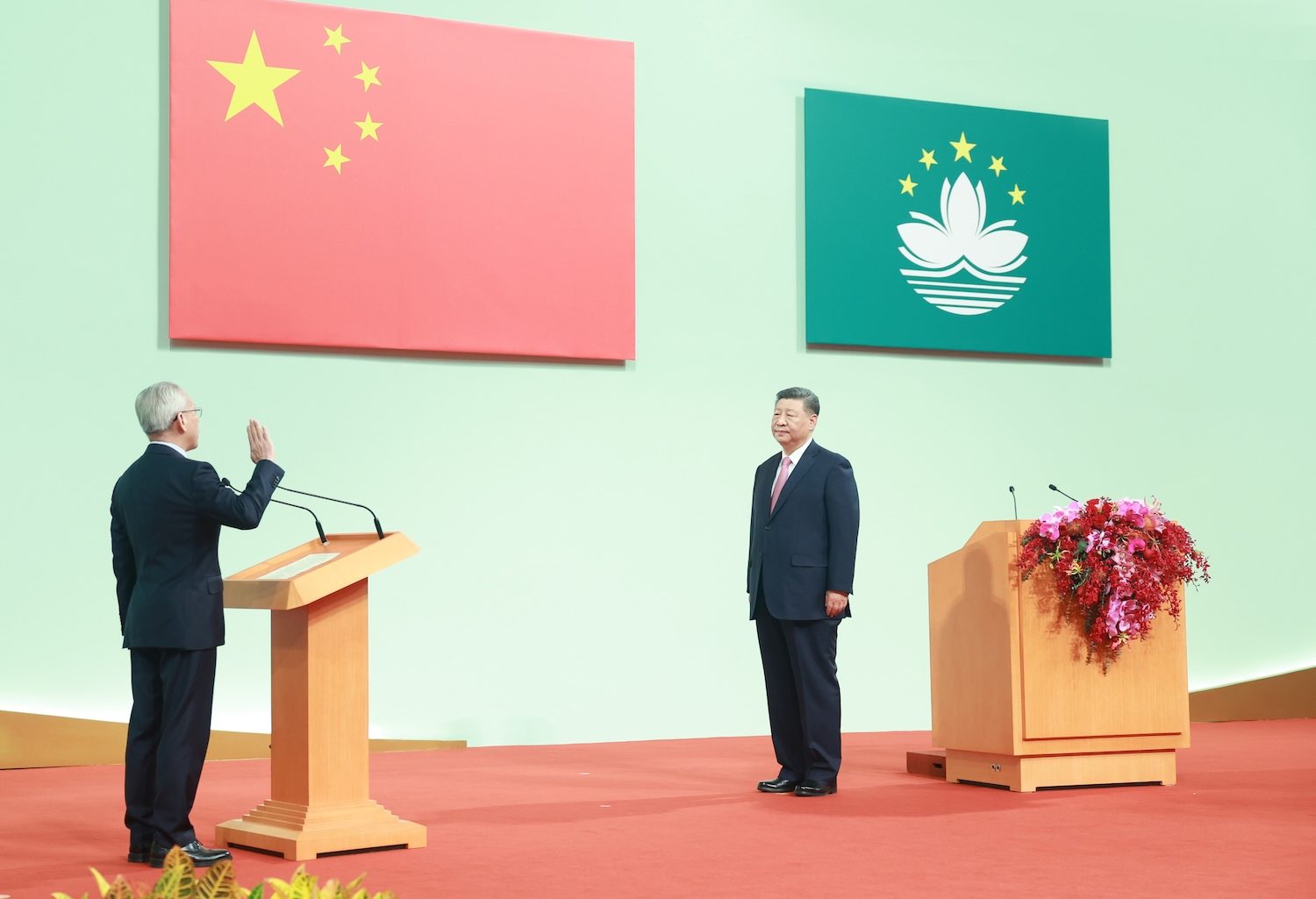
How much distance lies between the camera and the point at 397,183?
6676 mm

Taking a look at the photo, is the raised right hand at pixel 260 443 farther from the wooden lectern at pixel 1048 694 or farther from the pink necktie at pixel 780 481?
the wooden lectern at pixel 1048 694

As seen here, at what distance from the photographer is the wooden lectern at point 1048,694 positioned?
5039 millimetres

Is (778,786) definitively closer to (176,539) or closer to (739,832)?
(739,832)

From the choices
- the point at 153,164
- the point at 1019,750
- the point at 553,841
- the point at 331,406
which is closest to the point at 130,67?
the point at 153,164

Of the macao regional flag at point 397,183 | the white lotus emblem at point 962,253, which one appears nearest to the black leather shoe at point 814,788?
the macao regional flag at point 397,183

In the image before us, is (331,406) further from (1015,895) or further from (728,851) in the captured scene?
(1015,895)

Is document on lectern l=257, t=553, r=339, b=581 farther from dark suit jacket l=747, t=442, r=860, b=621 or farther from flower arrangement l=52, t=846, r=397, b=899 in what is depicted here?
flower arrangement l=52, t=846, r=397, b=899

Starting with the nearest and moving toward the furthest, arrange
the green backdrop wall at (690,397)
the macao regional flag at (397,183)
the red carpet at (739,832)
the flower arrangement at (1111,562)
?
the red carpet at (739,832) < the flower arrangement at (1111,562) < the green backdrop wall at (690,397) < the macao regional flag at (397,183)

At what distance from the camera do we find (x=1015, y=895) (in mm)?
3246

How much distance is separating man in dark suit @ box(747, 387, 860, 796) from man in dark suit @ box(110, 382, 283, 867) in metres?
1.98

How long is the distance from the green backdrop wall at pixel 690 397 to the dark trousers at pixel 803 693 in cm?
189

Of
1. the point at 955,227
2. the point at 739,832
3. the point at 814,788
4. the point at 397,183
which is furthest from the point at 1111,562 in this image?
the point at 397,183

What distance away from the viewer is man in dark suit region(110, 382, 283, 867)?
12.2 feet

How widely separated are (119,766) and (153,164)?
8.37 feet
